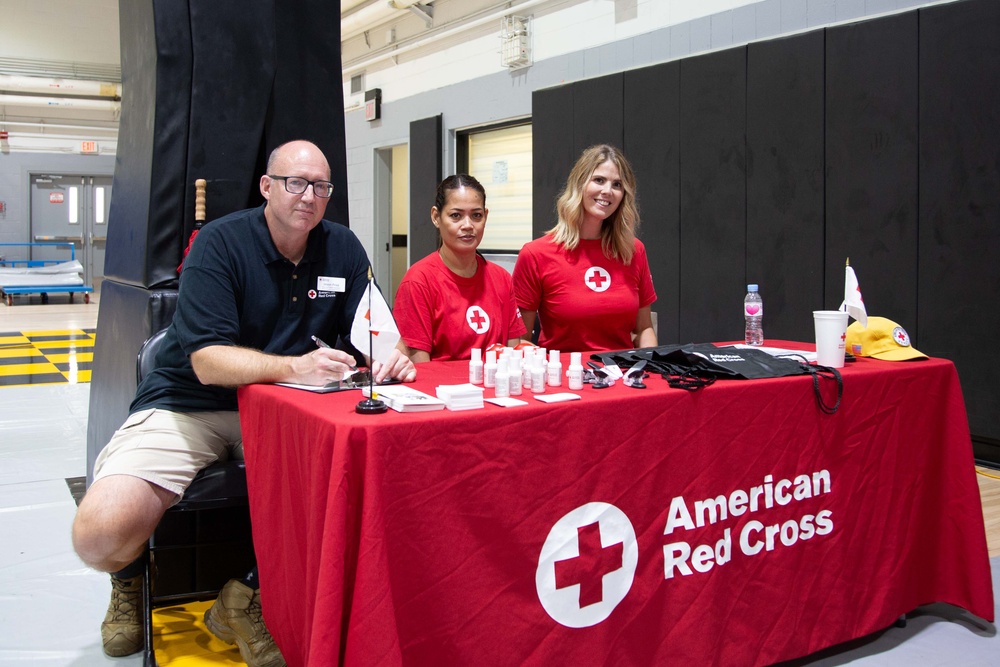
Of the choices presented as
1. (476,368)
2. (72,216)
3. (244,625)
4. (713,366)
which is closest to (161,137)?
(476,368)

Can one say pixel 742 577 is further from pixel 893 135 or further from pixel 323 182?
pixel 893 135

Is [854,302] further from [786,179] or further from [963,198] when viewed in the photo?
[786,179]

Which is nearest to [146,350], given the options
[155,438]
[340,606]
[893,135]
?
[155,438]

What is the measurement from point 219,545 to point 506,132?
5956 millimetres

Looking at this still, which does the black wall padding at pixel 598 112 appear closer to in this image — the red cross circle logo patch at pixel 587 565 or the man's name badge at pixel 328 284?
the man's name badge at pixel 328 284

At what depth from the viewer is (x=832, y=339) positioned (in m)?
2.00

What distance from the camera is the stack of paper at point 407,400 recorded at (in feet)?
4.63

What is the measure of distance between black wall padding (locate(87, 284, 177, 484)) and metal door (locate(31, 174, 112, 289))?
13.0m

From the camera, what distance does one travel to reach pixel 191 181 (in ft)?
8.30

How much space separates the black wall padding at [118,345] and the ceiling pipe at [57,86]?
1093 cm

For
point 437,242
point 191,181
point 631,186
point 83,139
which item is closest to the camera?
point 191,181

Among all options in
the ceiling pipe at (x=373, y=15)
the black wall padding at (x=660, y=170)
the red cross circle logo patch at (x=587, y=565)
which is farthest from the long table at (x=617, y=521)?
the ceiling pipe at (x=373, y=15)

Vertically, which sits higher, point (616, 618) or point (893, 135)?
point (893, 135)

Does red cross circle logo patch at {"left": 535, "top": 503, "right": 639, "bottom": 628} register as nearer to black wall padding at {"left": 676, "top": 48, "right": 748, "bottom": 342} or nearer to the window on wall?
black wall padding at {"left": 676, "top": 48, "right": 748, "bottom": 342}
